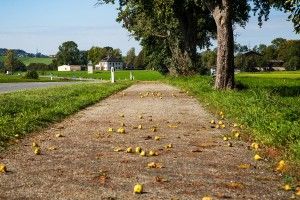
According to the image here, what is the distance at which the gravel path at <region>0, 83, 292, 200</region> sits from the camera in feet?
16.6

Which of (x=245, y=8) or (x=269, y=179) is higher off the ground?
(x=245, y=8)

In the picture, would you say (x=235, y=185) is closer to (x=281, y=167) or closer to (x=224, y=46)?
(x=281, y=167)

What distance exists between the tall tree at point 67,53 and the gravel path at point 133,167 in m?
177

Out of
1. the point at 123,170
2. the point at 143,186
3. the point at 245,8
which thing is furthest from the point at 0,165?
the point at 245,8

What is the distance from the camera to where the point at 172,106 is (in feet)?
48.7

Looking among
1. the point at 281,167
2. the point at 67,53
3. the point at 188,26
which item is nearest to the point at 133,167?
the point at 281,167

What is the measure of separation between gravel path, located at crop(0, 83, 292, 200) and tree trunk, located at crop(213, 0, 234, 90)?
9.56 metres

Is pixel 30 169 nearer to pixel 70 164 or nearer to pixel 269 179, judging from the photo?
pixel 70 164

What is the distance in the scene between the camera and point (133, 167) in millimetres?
6250

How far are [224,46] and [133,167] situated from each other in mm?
14034

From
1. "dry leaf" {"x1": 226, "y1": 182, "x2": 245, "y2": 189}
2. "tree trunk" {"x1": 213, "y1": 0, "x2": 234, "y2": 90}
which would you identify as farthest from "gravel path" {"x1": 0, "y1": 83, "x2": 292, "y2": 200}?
"tree trunk" {"x1": 213, "y1": 0, "x2": 234, "y2": 90}

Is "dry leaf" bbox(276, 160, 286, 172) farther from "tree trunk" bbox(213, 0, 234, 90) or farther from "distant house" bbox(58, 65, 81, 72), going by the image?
"distant house" bbox(58, 65, 81, 72)

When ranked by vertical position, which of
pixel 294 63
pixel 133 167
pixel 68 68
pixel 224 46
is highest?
pixel 224 46

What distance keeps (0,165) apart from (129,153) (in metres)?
2.05
